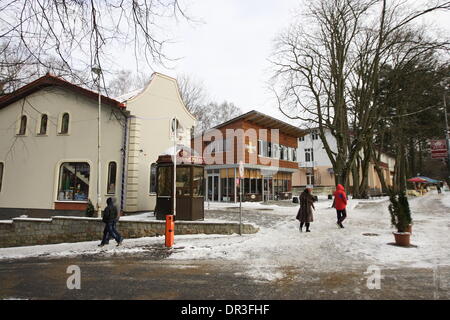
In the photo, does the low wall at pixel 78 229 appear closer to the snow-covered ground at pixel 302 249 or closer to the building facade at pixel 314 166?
the snow-covered ground at pixel 302 249

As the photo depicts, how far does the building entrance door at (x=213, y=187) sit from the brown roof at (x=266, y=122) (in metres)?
4.83

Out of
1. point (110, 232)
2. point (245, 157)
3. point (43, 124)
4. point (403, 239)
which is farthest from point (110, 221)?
point (245, 157)

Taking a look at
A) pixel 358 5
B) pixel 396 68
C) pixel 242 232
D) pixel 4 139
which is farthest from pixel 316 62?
pixel 4 139

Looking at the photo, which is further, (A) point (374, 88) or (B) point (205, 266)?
(A) point (374, 88)

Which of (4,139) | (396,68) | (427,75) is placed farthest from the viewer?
(396,68)

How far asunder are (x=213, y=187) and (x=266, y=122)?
8.33 meters

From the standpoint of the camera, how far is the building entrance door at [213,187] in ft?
84.0

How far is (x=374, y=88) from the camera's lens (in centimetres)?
2214

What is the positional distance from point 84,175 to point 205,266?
11736 mm

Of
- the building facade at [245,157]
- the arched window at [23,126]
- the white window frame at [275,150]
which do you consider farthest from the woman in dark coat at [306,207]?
the white window frame at [275,150]

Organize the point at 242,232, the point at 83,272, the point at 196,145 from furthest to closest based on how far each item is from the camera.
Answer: the point at 196,145, the point at 242,232, the point at 83,272

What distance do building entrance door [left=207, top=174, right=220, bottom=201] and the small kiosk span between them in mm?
13482

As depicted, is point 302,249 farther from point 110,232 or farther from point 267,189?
point 267,189
